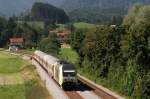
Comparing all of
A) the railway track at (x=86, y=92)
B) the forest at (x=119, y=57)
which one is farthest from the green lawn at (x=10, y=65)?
the railway track at (x=86, y=92)

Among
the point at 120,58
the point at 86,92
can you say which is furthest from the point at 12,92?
the point at 120,58

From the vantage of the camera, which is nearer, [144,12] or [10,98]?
[10,98]

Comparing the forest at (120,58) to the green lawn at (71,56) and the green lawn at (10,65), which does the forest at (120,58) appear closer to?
the green lawn at (10,65)

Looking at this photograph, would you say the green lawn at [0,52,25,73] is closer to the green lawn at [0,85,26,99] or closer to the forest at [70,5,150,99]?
the forest at [70,5,150,99]

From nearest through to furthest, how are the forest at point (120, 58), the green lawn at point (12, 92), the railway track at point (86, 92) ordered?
the forest at point (120, 58)
the railway track at point (86, 92)
the green lawn at point (12, 92)

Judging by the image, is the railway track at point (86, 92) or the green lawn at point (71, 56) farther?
the green lawn at point (71, 56)

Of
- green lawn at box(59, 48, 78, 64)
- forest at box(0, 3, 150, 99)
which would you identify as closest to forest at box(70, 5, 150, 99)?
forest at box(0, 3, 150, 99)

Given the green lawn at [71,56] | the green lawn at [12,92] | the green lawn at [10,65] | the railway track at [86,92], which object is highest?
the railway track at [86,92]

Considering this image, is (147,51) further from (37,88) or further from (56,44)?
(56,44)

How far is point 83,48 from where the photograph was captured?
8831 cm

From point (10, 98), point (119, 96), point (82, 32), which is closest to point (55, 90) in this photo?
point (10, 98)

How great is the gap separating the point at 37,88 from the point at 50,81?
10.1m

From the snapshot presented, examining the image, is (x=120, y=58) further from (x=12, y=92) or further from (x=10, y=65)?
(x=10, y=65)

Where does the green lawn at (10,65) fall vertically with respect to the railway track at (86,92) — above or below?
below
